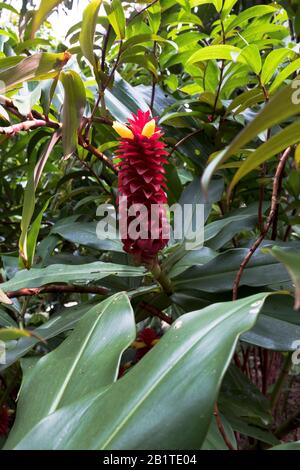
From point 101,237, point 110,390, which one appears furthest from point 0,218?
point 110,390

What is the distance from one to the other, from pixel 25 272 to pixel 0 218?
1.60ft

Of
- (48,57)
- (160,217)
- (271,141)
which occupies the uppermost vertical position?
(48,57)

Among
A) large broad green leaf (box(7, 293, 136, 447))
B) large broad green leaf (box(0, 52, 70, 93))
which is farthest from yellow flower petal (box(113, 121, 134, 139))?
large broad green leaf (box(7, 293, 136, 447))

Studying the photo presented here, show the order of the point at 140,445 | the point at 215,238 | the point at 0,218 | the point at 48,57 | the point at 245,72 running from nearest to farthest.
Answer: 1. the point at 140,445
2. the point at 48,57
3. the point at 215,238
4. the point at 245,72
5. the point at 0,218

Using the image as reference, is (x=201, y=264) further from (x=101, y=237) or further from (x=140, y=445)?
(x=140, y=445)

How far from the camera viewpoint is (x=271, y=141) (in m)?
0.34

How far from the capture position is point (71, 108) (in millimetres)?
574

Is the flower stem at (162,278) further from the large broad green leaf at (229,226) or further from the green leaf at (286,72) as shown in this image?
the green leaf at (286,72)

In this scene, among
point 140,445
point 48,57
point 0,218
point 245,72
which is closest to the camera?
point 140,445

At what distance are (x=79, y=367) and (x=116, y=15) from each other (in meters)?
0.50

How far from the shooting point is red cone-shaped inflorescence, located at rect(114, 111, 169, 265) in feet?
1.91

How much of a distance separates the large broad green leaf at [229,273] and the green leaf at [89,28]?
33 centimetres

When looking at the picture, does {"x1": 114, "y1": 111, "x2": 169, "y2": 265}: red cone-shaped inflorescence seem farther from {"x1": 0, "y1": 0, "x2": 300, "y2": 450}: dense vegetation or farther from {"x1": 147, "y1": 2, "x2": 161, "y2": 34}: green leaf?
{"x1": 147, "y1": 2, "x2": 161, "y2": 34}: green leaf

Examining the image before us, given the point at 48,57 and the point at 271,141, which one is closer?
the point at 271,141
